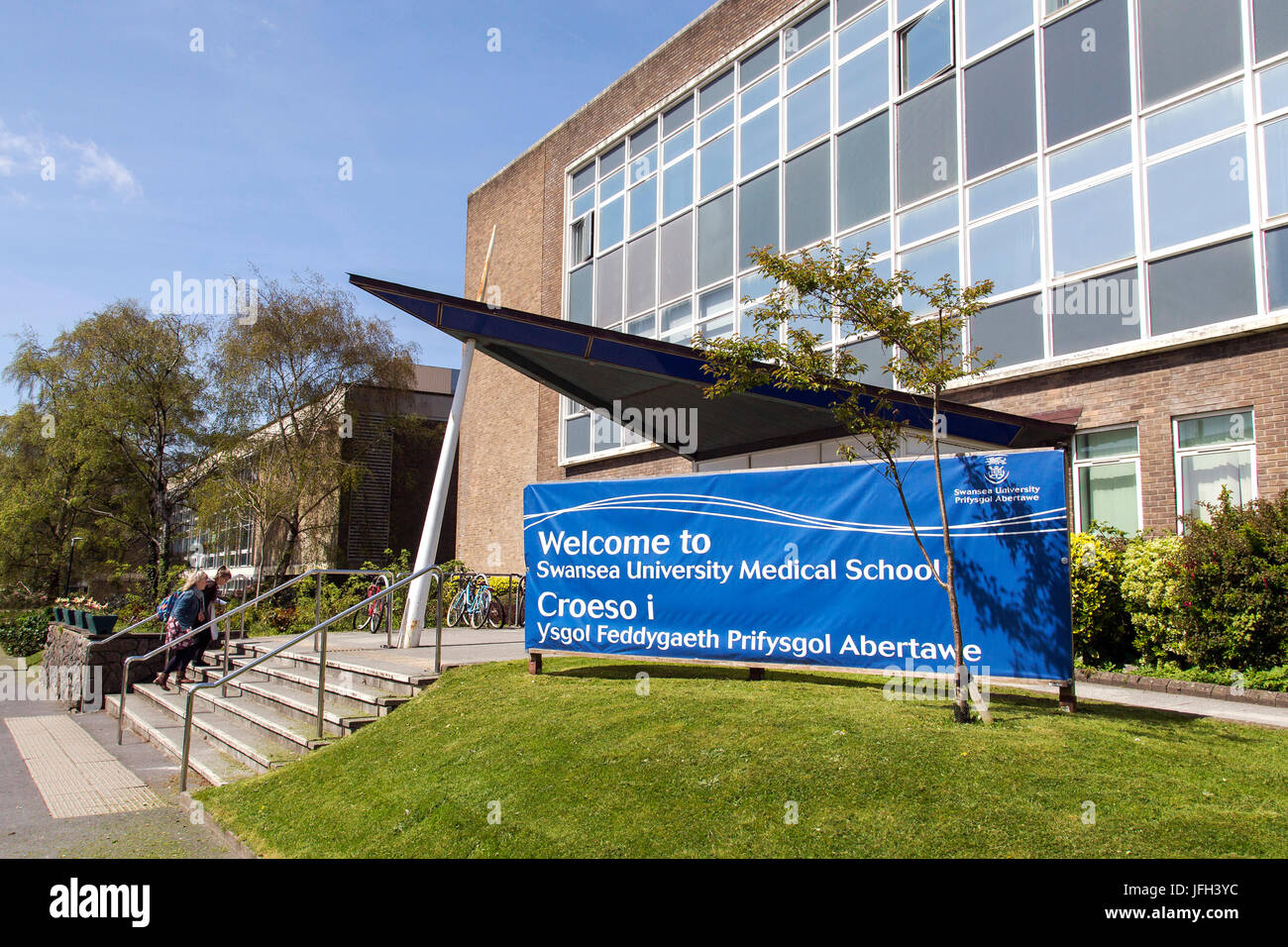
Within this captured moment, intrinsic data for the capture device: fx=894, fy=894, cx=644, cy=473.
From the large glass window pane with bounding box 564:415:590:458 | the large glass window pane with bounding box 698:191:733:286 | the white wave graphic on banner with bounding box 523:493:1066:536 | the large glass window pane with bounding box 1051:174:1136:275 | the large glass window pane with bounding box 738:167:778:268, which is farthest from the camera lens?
the large glass window pane with bounding box 564:415:590:458

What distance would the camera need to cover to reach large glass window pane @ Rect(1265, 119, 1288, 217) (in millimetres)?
10688

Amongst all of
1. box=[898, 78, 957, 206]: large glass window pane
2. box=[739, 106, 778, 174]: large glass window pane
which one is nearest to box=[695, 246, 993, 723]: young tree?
box=[898, 78, 957, 206]: large glass window pane

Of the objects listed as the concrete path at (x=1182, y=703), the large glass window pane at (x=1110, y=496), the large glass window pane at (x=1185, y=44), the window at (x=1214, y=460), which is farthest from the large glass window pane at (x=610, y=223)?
the concrete path at (x=1182, y=703)

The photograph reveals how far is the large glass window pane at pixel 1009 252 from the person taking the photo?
13219 millimetres

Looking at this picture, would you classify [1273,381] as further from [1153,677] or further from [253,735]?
[253,735]

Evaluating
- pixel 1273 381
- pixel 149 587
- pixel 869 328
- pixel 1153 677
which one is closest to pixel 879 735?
pixel 869 328

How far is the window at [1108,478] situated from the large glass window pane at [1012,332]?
1518mm

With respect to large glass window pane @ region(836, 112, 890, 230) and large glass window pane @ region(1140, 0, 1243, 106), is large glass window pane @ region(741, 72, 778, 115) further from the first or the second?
large glass window pane @ region(1140, 0, 1243, 106)

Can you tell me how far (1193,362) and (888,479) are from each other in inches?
245

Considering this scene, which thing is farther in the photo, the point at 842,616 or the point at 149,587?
the point at 149,587

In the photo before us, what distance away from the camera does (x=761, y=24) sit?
1859cm

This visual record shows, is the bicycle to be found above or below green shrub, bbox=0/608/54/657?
above

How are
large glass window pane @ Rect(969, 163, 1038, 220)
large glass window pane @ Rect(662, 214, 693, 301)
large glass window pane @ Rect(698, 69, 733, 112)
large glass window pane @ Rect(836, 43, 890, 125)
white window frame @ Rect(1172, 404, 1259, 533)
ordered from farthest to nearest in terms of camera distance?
large glass window pane @ Rect(662, 214, 693, 301) → large glass window pane @ Rect(698, 69, 733, 112) → large glass window pane @ Rect(836, 43, 890, 125) → large glass window pane @ Rect(969, 163, 1038, 220) → white window frame @ Rect(1172, 404, 1259, 533)

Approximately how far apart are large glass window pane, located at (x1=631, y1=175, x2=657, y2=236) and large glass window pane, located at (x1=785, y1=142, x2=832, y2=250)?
176 inches
